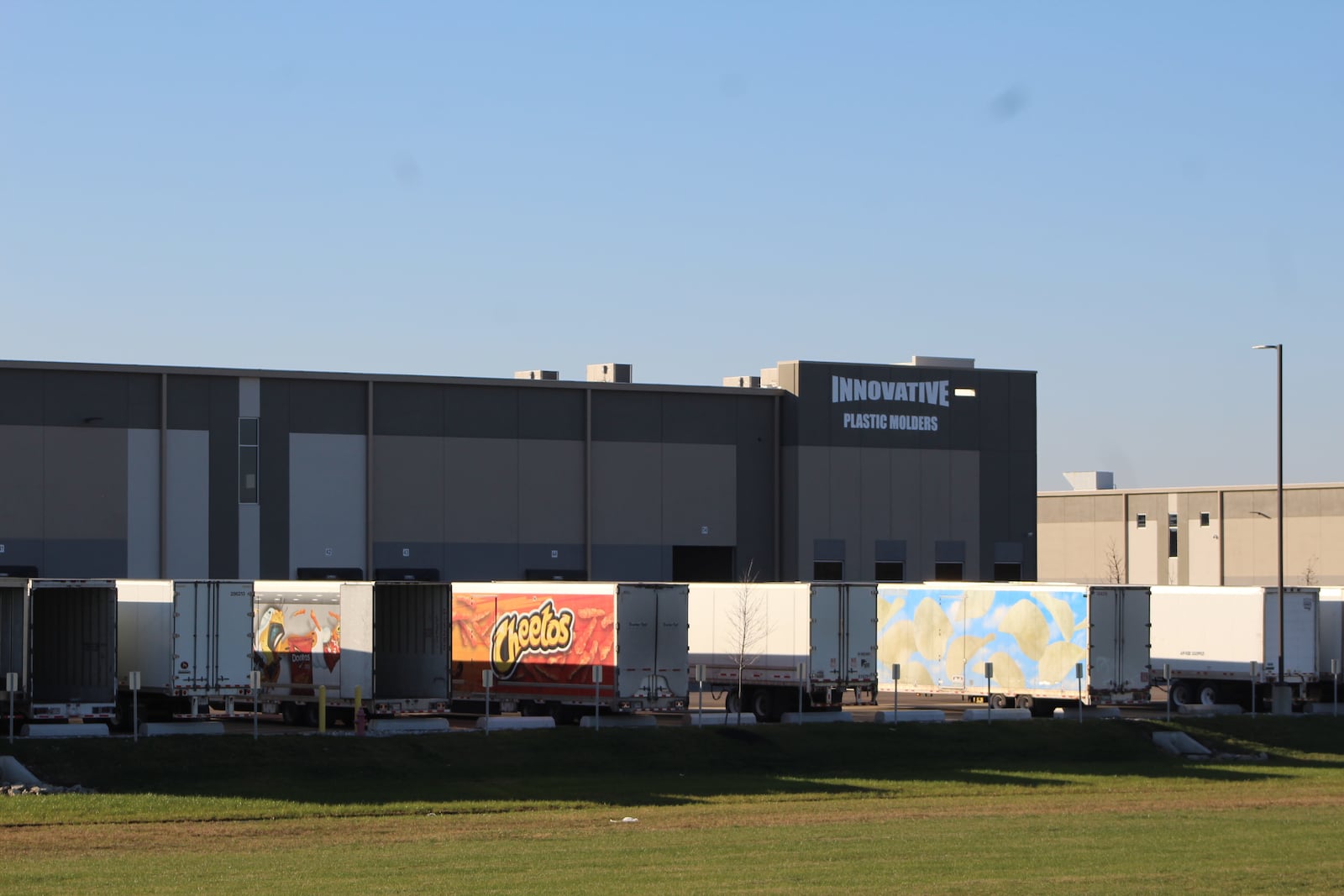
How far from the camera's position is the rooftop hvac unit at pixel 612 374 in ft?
249

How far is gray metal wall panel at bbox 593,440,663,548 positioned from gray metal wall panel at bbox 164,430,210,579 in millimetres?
14915

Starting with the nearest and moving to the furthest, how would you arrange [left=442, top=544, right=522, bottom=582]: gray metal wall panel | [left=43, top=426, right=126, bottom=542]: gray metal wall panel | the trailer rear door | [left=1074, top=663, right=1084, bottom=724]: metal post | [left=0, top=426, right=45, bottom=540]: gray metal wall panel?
[left=1074, top=663, right=1084, bottom=724]: metal post < the trailer rear door < [left=0, top=426, right=45, bottom=540]: gray metal wall panel < [left=43, top=426, right=126, bottom=542]: gray metal wall panel < [left=442, top=544, right=522, bottom=582]: gray metal wall panel

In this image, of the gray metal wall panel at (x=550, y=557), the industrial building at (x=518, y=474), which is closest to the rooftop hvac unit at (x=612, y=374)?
the industrial building at (x=518, y=474)

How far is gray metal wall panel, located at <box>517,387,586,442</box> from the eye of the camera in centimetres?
7031

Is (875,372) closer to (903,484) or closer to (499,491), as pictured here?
(903,484)

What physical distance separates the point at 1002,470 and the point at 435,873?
57.6 meters

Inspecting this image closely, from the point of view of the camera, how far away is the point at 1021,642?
47656 millimetres

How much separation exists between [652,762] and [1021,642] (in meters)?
13.6

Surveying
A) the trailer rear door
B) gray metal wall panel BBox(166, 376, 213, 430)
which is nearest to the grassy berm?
the trailer rear door

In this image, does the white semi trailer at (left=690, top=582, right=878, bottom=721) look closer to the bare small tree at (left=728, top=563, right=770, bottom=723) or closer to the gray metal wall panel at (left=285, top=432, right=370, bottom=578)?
the bare small tree at (left=728, top=563, right=770, bottom=723)

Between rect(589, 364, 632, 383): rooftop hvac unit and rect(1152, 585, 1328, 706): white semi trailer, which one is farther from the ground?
rect(589, 364, 632, 383): rooftop hvac unit

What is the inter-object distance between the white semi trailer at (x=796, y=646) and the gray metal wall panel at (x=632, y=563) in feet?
75.8

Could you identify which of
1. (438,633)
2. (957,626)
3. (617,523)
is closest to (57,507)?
(617,523)

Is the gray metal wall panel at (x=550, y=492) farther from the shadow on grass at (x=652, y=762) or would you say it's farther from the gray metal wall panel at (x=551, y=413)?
the shadow on grass at (x=652, y=762)
